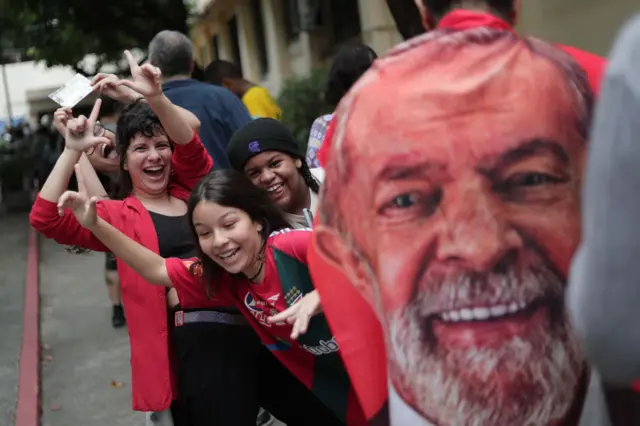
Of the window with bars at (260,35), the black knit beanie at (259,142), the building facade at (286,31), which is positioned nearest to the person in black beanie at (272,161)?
the black knit beanie at (259,142)

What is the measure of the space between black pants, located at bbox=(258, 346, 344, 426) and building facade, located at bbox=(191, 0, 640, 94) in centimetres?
142

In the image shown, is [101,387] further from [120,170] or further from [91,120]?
[91,120]

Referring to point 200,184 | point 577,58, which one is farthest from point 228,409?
point 577,58

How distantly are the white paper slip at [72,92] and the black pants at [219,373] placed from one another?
0.86m

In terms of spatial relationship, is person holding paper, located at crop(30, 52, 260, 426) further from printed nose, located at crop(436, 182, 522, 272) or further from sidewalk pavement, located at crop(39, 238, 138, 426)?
sidewalk pavement, located at crop(39, 238, 138, 426)

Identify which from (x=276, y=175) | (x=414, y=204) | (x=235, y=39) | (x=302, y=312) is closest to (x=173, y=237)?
(x=276, y=175)

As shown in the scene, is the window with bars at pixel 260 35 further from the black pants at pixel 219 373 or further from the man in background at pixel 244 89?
the black pants at pixel 219 373

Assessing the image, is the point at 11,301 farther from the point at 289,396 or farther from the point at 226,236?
the point at 226,236

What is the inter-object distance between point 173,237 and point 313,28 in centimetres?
986

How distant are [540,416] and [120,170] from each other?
6.95 feet

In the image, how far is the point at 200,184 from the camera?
2.55 metres

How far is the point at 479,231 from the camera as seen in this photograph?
1471mm

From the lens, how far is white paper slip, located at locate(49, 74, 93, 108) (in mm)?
2691

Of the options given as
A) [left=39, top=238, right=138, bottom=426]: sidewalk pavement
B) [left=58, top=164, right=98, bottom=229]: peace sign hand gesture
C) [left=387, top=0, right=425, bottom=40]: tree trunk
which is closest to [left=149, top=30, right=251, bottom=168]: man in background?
[left=387, top=0, right=425, bottom=40]: tree trunk
